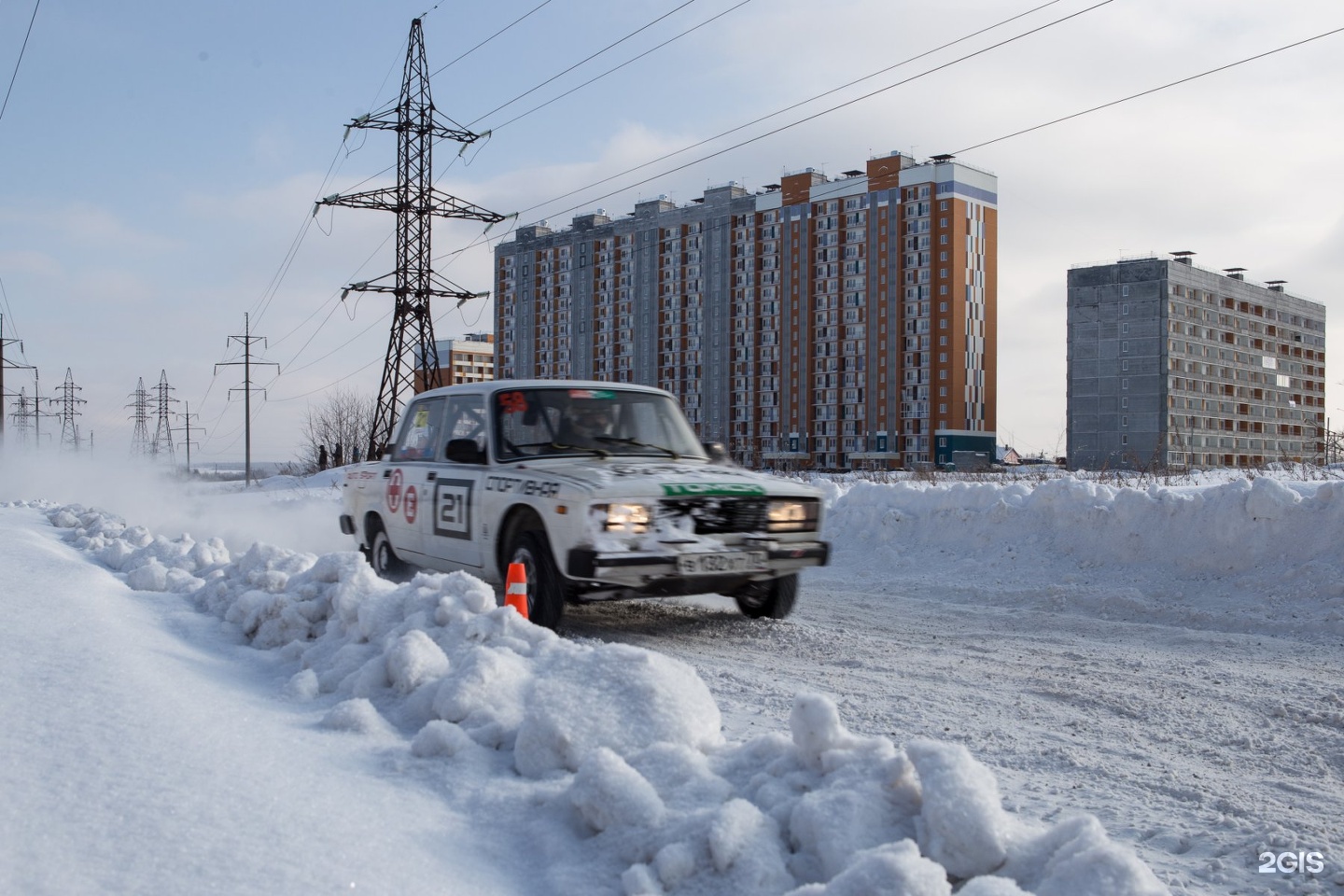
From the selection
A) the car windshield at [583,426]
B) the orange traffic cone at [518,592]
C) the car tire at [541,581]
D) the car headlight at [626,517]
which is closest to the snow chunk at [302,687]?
the orange traffic cone at [518,592]

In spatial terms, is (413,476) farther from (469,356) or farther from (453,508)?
(469,356)

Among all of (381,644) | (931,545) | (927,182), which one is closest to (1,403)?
(931,545)

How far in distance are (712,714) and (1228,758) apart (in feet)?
7.41

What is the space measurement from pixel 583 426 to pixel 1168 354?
349 ft

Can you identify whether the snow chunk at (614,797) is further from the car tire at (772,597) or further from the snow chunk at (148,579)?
the snow chunk at (148,579)

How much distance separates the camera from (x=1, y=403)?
40.8m

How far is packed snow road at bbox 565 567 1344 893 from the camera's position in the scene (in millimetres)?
3516

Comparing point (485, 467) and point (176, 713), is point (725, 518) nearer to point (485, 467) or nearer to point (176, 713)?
point (485, 467)

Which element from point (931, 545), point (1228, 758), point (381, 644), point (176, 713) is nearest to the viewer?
point (176, 713)

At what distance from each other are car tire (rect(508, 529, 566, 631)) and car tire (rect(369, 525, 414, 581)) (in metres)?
2.30

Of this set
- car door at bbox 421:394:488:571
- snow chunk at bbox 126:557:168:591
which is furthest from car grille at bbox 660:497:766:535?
snow chunk at bbox 126:557:168:591

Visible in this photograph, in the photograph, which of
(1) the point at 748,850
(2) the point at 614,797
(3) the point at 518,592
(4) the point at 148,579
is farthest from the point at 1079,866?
(4) the point at 148,579

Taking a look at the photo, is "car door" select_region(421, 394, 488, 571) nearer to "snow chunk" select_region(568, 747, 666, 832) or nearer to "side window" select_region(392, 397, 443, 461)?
"side window" select_region(392, 397, 443, 461)

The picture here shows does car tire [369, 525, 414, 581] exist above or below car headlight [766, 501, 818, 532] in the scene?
below
